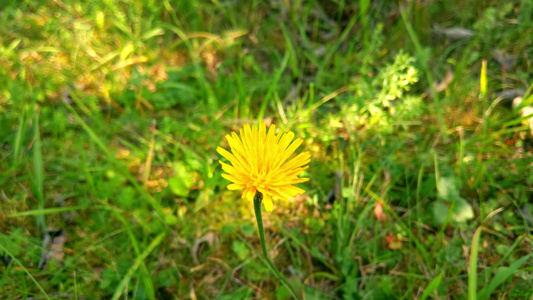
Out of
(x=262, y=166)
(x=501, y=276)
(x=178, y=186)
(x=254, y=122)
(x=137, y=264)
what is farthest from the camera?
(x=254, y=122)

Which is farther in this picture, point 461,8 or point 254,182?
point 461,8

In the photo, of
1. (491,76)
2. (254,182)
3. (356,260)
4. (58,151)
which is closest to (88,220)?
(58,151)

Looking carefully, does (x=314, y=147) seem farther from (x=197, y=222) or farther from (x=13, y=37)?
(x=13, y=37)

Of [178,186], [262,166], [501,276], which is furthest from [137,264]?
[501,276]

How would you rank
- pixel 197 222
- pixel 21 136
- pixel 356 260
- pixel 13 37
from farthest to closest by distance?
pixel 13 37
pixel 21 136
pixel 197 222
pixel 356 260

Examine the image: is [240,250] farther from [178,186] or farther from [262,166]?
[262,166]

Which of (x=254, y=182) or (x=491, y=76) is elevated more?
(x=491, y=76)

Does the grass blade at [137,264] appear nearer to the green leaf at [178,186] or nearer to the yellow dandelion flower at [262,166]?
the green leaf at [178,186]
